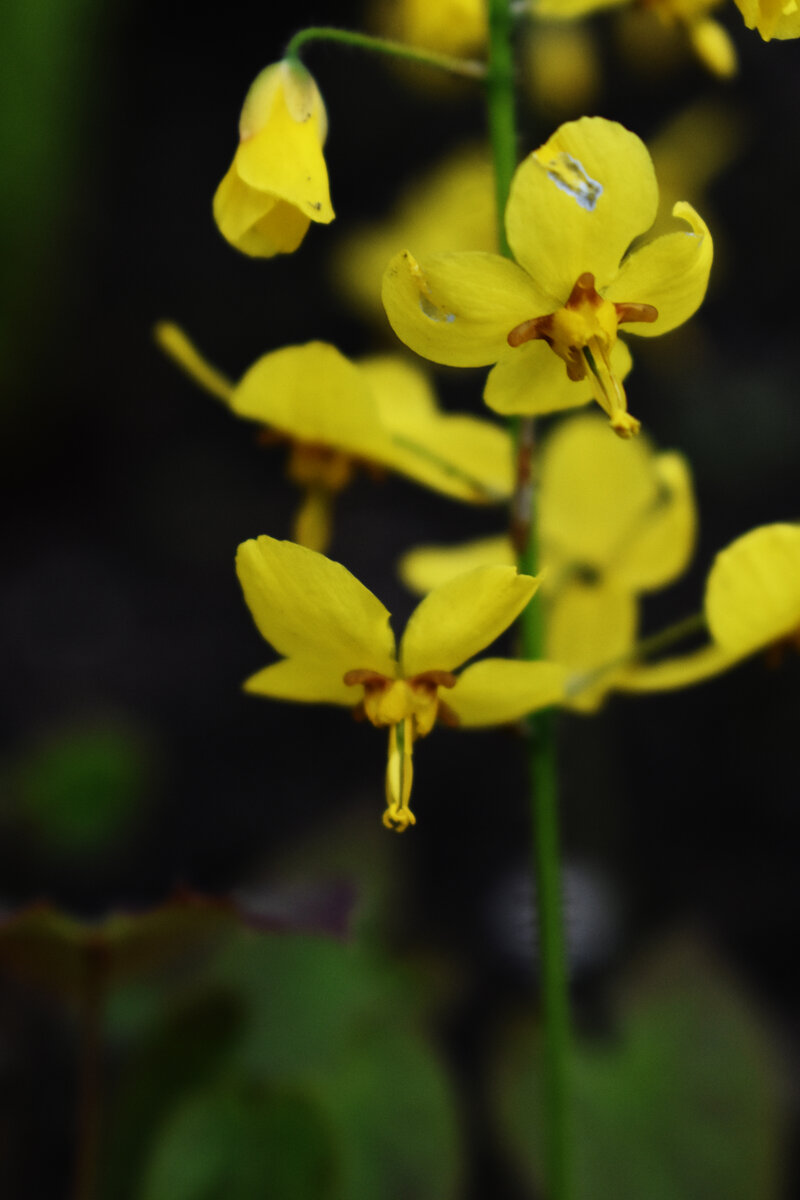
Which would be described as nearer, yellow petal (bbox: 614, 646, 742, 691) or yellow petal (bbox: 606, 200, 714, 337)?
yellow petal (bbox: 606, 200, 714, 337)

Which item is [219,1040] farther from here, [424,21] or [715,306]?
[715,306]

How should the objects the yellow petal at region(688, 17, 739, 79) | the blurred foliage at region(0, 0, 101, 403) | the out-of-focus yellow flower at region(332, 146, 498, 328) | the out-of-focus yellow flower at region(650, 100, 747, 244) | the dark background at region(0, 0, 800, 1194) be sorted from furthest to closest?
the blurred foliage at region(0, 0, 101, 403), the dark background at region(0, 0, 800, 1194), the out-of-focus yellow flower at region(650, 100, 747, 244), the out-of-focus yellow flower at region(332, 146, 498, 328), the yellow petal at region(688, 17, 739, 79)

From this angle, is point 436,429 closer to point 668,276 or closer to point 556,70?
point 668,276

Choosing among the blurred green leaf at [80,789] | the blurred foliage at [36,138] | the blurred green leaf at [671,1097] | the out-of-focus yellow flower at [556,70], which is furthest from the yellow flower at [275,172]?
the blurred foliage at [36,138]

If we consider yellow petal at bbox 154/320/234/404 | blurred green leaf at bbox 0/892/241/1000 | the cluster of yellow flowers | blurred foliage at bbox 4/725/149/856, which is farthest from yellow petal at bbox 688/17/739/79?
blurred foliage at bbox 4/725/149/856

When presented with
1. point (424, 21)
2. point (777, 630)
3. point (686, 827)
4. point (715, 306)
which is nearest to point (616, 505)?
point (777, 630)

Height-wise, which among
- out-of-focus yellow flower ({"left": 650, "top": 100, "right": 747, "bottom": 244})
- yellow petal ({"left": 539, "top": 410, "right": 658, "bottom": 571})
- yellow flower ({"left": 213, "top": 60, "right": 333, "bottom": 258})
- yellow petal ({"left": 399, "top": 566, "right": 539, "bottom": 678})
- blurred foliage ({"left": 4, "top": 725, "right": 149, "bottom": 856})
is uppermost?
out-of-focus yellow flower ({"left": 650, "top": 100, "right": 747, "bottom": 244})

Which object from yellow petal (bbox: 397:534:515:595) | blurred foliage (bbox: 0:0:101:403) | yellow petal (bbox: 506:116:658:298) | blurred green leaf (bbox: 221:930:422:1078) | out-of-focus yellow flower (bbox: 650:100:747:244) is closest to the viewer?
yellow petal (bbox: 506:116:658:298)

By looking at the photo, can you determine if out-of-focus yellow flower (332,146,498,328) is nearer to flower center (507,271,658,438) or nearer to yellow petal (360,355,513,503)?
yellow petal (360,355,513,503)
